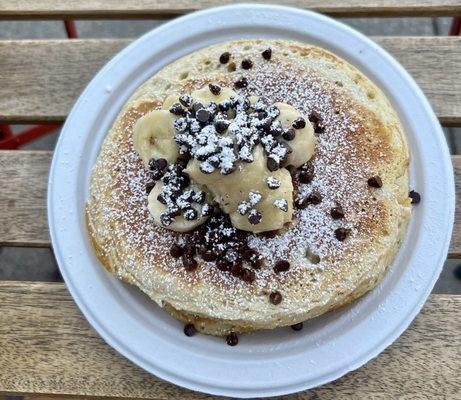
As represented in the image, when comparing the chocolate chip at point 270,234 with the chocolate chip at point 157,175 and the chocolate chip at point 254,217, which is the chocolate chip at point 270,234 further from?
the chocolate chip at point 157,175

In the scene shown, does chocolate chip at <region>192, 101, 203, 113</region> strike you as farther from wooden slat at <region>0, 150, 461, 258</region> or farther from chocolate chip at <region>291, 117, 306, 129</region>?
wooden slat at <region>0, 150, 461, 258</region>

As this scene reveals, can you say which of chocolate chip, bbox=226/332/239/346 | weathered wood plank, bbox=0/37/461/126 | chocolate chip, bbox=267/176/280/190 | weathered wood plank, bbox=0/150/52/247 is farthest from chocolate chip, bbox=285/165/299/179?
weathered wood plank, bbox=0/150/52/247

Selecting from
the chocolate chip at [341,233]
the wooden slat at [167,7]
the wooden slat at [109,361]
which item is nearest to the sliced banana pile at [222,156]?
the chocolate chip at [341,233]

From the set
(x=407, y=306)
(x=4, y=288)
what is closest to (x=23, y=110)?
(x=4, y=288)

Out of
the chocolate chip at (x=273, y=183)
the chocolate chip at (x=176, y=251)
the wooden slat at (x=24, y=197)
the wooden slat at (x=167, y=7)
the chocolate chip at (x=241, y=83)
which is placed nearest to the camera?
the chocolate chip at (x=273, y=183)

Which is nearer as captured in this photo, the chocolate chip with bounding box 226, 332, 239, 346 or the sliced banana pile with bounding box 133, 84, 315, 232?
the sliced banana pile with bounding box 133, 84, 315, 232

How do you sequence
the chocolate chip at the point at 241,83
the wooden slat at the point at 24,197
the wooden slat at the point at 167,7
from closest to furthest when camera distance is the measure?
the chocolate chip at the point at 241,83, the wooden slat at the point at 24,197, the wooden slat at the point at 167,7

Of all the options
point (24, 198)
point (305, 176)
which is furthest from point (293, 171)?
point (24, 198)

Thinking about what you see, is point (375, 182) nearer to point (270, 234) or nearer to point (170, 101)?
point (270, 234)
